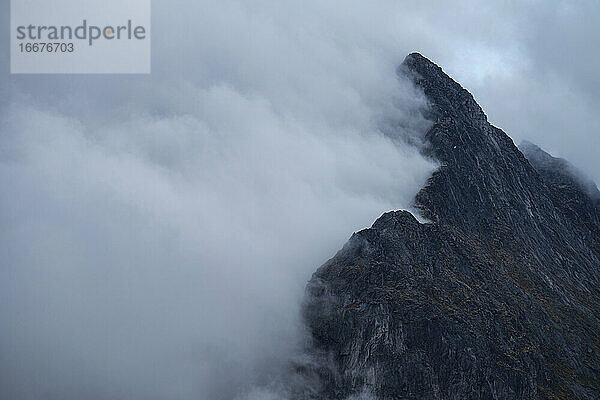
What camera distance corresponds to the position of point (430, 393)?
199m

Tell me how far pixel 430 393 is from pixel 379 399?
1637 cm

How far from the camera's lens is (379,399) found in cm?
19812
